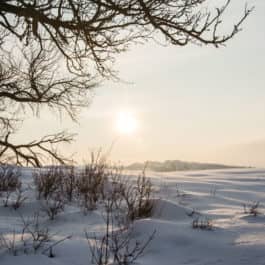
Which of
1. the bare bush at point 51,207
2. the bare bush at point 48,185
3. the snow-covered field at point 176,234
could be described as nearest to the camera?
the snow-covered field at point 176,234

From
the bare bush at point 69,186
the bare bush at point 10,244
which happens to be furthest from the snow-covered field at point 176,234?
the bare bush at point 69,186

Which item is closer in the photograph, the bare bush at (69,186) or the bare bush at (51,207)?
the bare bush at (51,207)

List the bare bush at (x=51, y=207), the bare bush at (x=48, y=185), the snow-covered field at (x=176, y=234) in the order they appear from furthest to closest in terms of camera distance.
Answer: the bare bush at (x=48, y=185) < the bare bush at (x=51, y=207) < the snow-covered field at (x=176, y=234)

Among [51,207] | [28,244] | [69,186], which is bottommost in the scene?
[28,244]

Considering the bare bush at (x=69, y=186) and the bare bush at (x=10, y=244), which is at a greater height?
the bare bush at (x=69, y=186)

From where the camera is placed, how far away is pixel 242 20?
5660 millimetres

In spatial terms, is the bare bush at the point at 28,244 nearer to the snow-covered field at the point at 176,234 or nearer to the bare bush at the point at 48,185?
the snow-covered field at the point at 176,234

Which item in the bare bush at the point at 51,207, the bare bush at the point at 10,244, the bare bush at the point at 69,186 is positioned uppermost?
the bare bush at the point at 69,186

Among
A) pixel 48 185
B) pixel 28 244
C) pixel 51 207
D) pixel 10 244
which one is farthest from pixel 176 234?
pixel 48 185

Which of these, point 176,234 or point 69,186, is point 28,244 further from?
point 69,186

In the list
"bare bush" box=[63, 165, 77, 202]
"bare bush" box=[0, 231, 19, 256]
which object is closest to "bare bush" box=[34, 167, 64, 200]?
"bare bush" box=[63, 165, 77, 202]

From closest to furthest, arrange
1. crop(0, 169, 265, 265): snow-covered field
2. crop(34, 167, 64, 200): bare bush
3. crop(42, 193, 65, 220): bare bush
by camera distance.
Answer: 1. crop(0, 169, 265, 265): snow-covered field
2. crop(42, 193, 65, 220): bare bush
3. crop(34, 167, 64, 200): bare bush

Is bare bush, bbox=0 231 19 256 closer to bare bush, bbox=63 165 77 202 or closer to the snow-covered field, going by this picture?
the snow-covered field

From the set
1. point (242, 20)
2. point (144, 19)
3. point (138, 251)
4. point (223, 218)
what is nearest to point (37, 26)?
point (144, 19)
